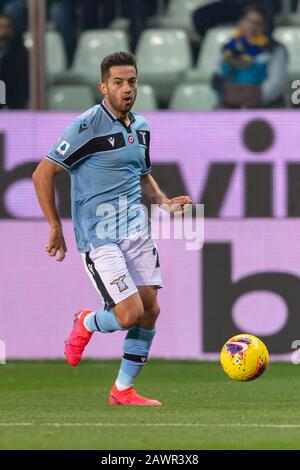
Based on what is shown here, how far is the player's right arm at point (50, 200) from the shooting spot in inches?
296

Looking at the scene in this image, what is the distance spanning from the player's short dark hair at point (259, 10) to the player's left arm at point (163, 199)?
3886 mm

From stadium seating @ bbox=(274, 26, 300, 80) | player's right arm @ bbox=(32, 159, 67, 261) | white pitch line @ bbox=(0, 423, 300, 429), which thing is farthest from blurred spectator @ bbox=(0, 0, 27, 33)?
white pitch line @ bbox=(0, 423, 300, 429)

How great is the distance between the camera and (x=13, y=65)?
11273mm

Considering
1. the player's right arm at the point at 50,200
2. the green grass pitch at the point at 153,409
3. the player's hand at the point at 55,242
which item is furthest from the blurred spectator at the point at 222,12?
the player's hand at the point at 55,242

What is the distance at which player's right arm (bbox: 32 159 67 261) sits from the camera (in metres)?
7.53

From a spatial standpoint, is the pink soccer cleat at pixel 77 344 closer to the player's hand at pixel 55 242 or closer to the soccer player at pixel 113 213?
the soccer player at pixel 113 213

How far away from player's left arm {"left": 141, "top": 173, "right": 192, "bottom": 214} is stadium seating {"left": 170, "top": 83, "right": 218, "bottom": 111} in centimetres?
336

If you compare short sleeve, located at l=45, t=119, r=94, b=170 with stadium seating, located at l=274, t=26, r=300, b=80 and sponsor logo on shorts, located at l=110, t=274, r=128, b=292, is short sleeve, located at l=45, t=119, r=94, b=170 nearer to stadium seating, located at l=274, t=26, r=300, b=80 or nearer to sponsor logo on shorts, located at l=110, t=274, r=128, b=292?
sponsor logo on shorts, located at l=110, t=274, r=128, b=292

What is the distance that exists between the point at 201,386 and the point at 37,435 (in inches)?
113

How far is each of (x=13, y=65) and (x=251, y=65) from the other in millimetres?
2080

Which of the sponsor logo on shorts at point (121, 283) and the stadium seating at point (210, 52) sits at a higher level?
the stadium seating at point (210, 52)
